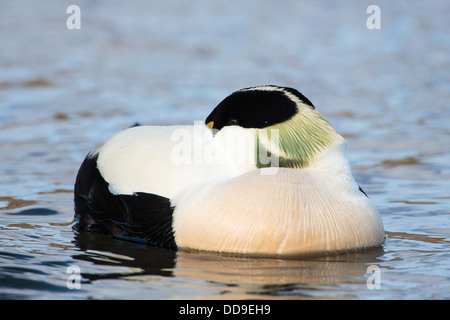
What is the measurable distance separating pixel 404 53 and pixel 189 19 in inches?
145

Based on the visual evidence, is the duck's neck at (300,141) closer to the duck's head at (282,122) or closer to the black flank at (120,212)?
the duck's head at (282,122)

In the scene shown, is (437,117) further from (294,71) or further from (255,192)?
(255,192)

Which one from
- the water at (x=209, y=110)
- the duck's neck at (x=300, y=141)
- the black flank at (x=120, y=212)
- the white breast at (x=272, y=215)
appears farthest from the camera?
the black flank at (x=120, y=212)

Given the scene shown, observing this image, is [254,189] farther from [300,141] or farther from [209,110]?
[209,110]

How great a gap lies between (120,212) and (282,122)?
1220 mm

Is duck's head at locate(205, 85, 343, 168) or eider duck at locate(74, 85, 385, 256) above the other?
duck's head at locate(205, 85, 343, 168)

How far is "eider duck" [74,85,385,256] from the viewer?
4684 millimetres

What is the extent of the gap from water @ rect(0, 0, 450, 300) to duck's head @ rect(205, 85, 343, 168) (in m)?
0.65

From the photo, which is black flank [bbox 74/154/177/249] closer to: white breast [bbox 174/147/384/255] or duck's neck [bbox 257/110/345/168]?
white breast [bbox 174/147/384/255]

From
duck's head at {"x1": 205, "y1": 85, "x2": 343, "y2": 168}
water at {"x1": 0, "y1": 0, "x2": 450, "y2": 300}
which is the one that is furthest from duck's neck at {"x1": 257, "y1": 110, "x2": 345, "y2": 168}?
water at {"x1": 0, "y1": 0, "x2": 450, "y2": 300}

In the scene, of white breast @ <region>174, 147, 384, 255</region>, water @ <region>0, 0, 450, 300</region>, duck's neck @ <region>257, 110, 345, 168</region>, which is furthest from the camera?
duck's neck @ <region>257, 110, 345, 168</region>

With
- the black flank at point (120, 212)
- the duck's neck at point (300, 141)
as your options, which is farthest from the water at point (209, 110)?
the duck's neck at point (300, 141)

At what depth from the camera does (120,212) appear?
5.18 m

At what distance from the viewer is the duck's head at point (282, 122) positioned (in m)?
4.76
